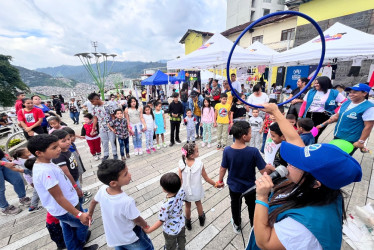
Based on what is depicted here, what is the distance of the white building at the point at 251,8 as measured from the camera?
1110 inches

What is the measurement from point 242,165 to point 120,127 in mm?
3743

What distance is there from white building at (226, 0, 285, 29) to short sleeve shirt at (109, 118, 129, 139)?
3324cm

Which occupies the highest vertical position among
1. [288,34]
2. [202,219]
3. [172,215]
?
[288,34]

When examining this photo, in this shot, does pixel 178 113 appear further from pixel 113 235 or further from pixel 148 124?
pixel 113 235

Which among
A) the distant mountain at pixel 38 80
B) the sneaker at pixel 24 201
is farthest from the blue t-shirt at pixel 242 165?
the distant mountain at pixel 38 80

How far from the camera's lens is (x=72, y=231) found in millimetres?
2162

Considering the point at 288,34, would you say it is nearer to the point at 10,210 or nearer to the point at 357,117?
the point at 357,117

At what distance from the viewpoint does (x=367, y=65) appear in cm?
1066

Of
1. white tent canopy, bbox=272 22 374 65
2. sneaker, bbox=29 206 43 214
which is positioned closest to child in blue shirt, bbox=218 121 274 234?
sneaker, bbox=29 206 43 214

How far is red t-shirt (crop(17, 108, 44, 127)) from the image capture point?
4520mm

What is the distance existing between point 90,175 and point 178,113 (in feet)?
10.6

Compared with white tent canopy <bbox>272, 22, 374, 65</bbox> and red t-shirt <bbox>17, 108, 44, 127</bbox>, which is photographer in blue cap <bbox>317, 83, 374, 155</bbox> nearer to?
white tent canopy <bbox>272, 22, 374, 65</bbox>

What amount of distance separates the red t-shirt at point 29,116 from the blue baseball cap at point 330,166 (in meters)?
6.29

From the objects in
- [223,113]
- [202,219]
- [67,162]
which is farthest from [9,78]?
[202,219]
